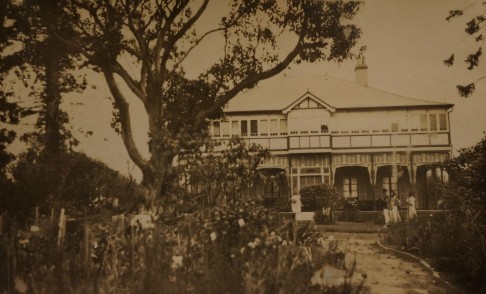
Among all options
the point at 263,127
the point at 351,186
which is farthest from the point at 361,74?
the point at 263,127

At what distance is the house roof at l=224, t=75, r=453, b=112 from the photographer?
938 inches

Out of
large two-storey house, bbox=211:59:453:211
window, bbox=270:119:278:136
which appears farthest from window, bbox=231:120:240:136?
window, bbox=270:119:278:136

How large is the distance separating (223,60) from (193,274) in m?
8.46

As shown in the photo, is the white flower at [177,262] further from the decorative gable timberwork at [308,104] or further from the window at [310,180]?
the window at [310,180]

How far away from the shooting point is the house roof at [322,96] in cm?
2381

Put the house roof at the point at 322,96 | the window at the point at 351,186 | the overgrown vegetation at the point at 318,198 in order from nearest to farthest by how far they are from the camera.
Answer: the overgrown vegetation at the point at 318,198, the house roof at the point at 322,96, the window at the point at 351,186

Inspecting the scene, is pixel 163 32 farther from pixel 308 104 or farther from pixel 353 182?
pixel 353 182

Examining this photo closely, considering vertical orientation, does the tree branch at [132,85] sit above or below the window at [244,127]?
below

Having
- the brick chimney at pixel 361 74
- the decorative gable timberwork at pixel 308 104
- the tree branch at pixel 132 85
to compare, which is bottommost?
the tree branch at pixel 132 85

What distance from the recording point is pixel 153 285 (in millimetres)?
4344

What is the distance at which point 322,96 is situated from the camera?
83.8ft

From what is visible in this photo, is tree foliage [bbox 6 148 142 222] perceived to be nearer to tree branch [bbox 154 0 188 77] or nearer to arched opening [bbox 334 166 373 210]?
tree branch [bbox 154 0 188 77]

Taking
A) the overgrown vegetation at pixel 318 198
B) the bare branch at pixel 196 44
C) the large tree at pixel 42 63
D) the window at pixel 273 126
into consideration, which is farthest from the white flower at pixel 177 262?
the window at pixel 273 126

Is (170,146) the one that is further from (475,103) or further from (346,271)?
(475,103)
